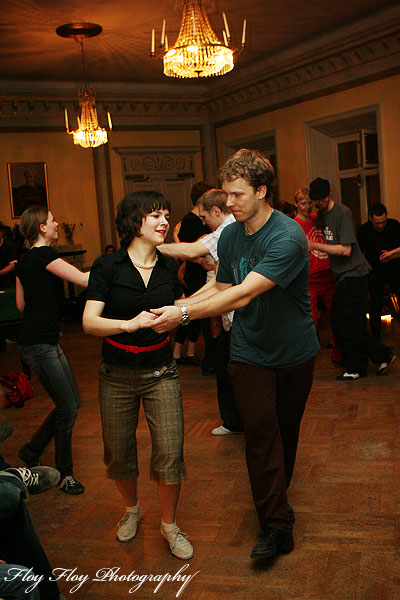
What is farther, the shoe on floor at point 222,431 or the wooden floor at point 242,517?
the shoe on floor at point 222,431

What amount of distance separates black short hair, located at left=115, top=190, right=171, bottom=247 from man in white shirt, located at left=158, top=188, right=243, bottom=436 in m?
0.66

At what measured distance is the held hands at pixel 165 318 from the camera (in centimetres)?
245

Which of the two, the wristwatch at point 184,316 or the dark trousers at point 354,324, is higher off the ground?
the wristwatch at point 184,316

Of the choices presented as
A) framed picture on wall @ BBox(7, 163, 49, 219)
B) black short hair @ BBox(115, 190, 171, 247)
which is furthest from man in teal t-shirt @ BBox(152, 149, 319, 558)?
framed picture on wall @ BBox(7, 163, 49, 219)

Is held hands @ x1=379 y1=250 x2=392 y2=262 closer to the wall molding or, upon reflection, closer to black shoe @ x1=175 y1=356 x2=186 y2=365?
black shoe @ x1=175 y1=356 x2=186 y2=365

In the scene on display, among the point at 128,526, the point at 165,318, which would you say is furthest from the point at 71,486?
the point at 165,318

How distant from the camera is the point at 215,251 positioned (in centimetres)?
375

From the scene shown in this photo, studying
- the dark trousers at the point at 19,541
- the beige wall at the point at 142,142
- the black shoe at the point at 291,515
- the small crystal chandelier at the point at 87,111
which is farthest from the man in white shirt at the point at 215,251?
the beige wall at the point at 142,142

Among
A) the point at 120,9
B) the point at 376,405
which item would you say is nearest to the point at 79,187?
the point at 120,9

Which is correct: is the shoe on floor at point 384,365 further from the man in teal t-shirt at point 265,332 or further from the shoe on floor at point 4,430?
the shoe on floor at point 4,430

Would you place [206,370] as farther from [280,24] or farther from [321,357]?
[280,24]

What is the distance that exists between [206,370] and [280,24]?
5.01 meters

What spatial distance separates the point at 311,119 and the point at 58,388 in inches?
298

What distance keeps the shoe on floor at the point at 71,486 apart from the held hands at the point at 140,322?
1.47 meters
